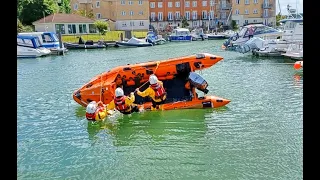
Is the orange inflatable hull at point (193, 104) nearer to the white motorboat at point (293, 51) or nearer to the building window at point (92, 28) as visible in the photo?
the white motorboat at point (293, 51)

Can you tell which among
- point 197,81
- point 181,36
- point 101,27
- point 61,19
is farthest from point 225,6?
point 197,81

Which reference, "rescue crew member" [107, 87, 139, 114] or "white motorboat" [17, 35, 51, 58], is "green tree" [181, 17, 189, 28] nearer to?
"white motorboat" [17, 35, 51, 58]

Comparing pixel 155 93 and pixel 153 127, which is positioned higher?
pixel 155 93

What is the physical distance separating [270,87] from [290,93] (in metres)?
1.97

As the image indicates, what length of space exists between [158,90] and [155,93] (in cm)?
15

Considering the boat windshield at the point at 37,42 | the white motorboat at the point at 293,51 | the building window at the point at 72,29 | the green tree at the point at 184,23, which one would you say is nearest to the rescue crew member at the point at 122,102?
the white motorboat at the point at 293,51

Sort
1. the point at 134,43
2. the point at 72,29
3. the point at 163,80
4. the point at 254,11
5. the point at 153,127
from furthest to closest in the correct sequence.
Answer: the point at 254,11
the point at 72,29
the point at 134,43
the point at 163,80
the point at 153,127

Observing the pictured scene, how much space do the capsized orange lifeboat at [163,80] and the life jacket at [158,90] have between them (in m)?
0.59

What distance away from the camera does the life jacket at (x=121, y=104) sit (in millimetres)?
12945

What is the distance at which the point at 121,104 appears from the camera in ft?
42.5

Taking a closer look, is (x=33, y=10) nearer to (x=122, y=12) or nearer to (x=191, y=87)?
(x=122, y=12)

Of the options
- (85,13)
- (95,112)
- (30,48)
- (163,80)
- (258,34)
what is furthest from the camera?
(85,13)
